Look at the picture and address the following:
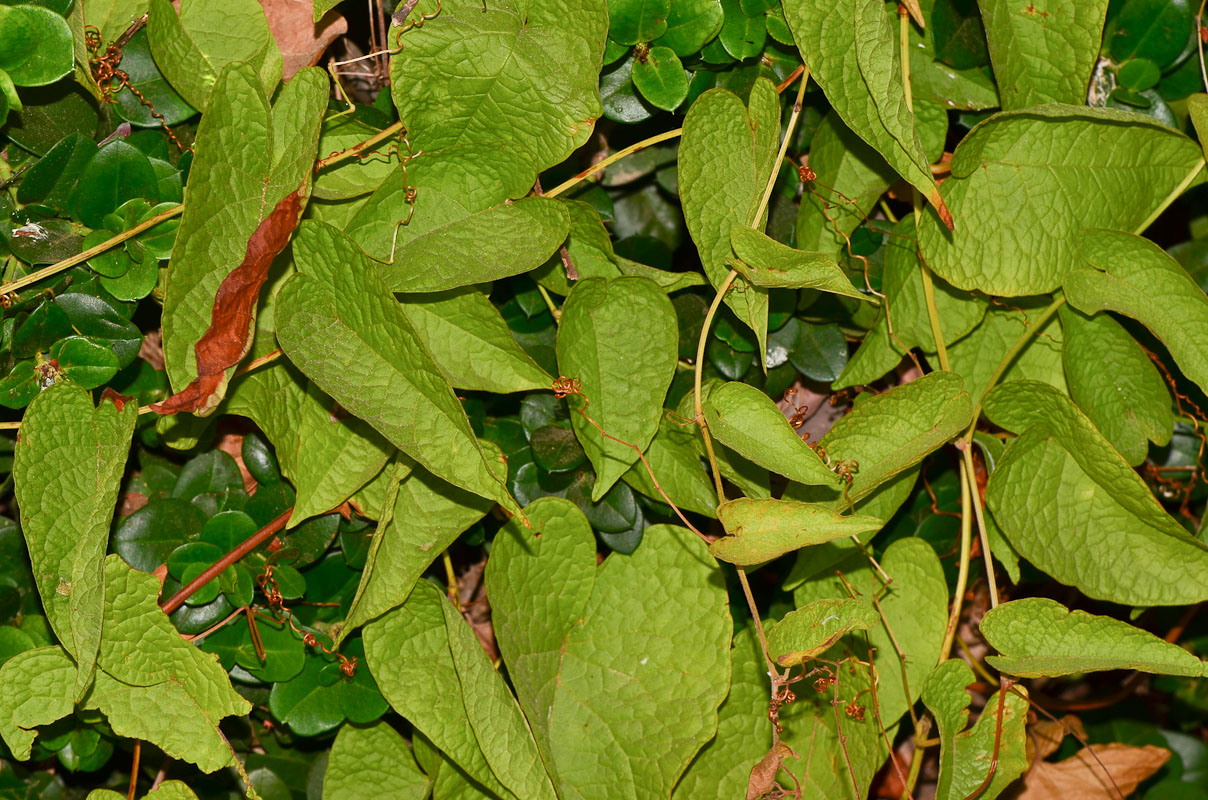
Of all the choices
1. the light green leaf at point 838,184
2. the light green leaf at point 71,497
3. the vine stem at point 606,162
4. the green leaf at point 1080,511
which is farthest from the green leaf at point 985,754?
the light green leaf at point 71,497

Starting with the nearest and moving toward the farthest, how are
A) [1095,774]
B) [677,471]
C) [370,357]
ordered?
[370,357]
[677,471]
[1095,774]

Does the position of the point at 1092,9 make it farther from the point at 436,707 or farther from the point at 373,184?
the point at 436,707

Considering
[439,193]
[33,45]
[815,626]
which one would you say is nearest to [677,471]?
[815,626]

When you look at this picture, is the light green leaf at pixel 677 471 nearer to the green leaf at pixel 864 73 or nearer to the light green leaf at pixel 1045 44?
the green leaf at pixel 864 73

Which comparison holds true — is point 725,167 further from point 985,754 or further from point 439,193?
point 985,754

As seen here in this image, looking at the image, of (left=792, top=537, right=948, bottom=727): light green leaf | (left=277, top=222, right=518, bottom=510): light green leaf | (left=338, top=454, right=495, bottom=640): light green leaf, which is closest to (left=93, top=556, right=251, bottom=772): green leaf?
(left=338, top=454, right=495, bottom=640): light green leaf

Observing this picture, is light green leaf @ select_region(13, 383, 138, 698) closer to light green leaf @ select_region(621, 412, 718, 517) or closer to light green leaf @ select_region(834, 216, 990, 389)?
light green leaf @ select_region(621, 412, 718, 517)
